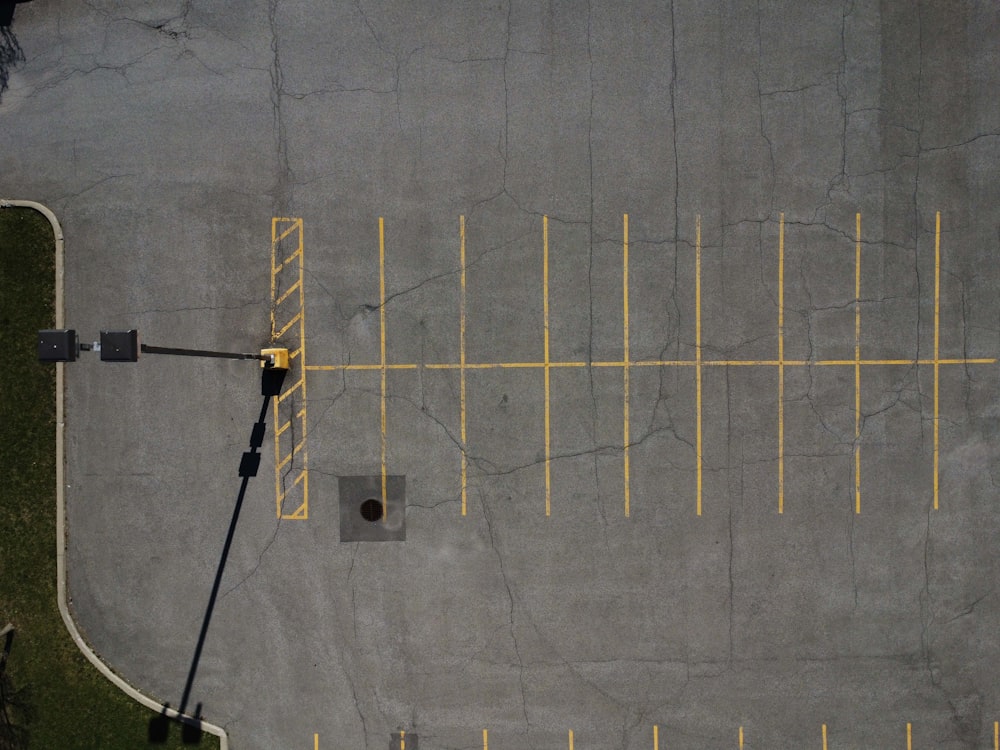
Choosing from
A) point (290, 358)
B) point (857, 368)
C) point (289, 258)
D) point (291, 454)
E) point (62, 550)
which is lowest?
point (62, 550)

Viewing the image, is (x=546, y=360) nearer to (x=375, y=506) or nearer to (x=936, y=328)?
(x=375, y=506)


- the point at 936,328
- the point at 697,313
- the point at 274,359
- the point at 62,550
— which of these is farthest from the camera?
the point at 936,328

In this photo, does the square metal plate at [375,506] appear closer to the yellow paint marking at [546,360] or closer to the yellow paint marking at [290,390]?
the yellow paint marking at [290,390]

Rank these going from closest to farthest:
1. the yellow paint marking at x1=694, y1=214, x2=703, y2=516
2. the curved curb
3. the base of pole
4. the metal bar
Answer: the metal bar
the base of pole
the curved curb
the yellow paint marking at x1=694, y1=214, x2=703, y2=516

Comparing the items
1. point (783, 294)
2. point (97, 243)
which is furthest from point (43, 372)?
point (783, 294)

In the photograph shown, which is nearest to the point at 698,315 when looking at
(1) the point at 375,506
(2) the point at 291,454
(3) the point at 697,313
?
(3) the point at 697,313

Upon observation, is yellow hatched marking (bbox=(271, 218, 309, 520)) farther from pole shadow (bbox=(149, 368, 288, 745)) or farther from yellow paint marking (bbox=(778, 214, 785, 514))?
yellow paint marking (bbox=(778, 214, 785, 514))

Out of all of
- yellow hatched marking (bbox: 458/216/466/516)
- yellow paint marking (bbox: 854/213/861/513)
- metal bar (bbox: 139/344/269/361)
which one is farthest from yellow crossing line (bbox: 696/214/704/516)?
metal bar (bbox: 139/344/269/361)
